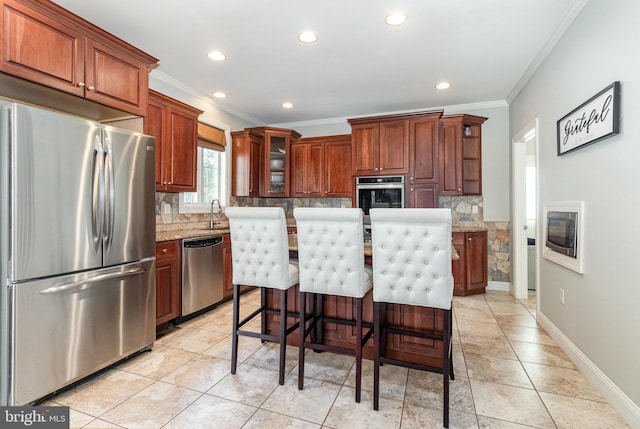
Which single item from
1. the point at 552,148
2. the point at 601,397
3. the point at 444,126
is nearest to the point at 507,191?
the point at 444,126

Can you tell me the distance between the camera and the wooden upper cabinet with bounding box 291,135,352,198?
504 centimetres

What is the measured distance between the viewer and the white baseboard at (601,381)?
5.61 ft

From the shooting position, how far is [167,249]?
117 inches

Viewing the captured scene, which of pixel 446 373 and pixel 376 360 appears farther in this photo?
pixel 376 360

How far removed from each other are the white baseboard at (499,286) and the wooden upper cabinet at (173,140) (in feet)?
14.0

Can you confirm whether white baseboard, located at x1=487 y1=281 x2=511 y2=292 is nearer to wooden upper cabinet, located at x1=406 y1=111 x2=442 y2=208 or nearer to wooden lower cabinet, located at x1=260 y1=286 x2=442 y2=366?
wooden upper cabinet, located at x1=406 y1=111 x2=442 y2=208

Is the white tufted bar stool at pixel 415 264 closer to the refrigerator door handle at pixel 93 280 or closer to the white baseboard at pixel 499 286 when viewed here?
the refrigerator door handle at pixel 93 280

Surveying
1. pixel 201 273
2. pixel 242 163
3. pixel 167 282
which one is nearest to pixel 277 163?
pixel 242 163

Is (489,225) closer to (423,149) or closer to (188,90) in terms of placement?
(423,149)

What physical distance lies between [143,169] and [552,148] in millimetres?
3493

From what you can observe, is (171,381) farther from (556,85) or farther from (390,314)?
(556,85)

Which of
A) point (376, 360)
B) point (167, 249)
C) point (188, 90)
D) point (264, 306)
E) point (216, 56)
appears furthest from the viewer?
point (188, 90)

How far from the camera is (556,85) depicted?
2732 mm

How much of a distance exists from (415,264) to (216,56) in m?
2.75
